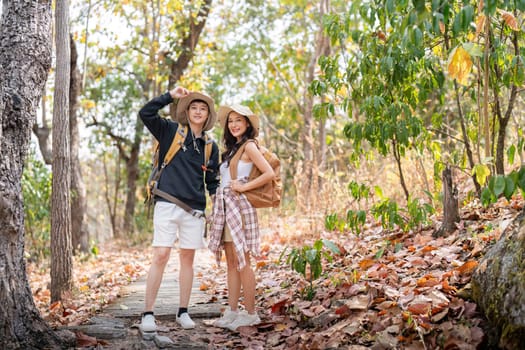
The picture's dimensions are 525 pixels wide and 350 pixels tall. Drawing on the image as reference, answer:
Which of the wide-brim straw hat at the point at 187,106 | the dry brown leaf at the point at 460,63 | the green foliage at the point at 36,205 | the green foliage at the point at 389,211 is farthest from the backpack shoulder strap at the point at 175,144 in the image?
the green foliage at the point at 36,205

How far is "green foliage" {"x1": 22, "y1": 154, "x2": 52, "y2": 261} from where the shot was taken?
890 cm

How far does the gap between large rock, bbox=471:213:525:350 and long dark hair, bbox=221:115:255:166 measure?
1.91 metres

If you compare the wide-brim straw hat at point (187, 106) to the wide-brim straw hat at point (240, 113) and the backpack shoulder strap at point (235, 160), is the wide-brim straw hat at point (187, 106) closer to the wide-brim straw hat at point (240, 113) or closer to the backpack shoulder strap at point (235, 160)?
the wide-brim straw hat at point (240, 113)

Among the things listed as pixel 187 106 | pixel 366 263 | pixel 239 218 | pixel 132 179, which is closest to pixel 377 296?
pixel 366 263

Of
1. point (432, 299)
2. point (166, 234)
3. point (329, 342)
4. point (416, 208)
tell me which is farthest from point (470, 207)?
point (166, 234)

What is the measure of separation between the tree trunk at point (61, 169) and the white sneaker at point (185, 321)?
165cm

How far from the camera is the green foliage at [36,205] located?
8898 mm

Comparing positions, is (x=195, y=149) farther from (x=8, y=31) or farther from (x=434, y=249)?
(x=434, y=249)

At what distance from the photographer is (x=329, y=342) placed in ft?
10.2

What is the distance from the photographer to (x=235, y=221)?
13.0 ft

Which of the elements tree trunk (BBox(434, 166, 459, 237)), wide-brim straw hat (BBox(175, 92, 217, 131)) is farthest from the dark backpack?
tree trunk (BBox(434, 166, 459, 237))

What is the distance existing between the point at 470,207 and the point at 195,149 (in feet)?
8.69

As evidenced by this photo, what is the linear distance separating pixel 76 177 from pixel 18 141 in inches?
233

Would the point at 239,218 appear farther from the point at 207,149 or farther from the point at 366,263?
the point at 366,263
